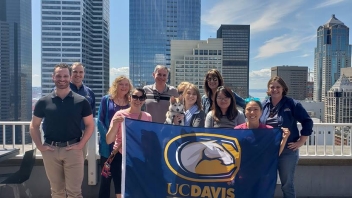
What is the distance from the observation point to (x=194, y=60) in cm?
12400

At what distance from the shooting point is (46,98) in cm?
291

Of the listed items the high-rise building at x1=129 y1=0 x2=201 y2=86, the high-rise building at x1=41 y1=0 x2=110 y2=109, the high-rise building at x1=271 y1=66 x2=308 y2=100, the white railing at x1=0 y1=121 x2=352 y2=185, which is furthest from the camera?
the high-rise building at x1=129 y1=0 x2=201 y2=86

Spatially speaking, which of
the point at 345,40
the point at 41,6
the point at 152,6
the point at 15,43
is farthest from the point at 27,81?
the point at 345,40

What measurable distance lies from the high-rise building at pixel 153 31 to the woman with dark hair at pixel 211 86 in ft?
479

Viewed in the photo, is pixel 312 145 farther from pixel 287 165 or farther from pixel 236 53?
pixel 236 53

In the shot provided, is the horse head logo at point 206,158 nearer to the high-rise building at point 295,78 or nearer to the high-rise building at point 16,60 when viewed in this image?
the high-rise building at point 16,60

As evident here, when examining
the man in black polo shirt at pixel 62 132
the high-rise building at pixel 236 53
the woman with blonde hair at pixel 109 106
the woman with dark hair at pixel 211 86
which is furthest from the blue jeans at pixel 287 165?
the high-rise building at pixel 236 53

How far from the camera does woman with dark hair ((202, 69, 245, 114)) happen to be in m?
3.59

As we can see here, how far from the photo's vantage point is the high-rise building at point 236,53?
15100 cm

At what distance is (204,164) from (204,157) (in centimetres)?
7

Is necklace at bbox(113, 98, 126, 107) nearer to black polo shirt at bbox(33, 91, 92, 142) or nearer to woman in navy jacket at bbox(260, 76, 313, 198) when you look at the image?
black polo shirt at bbox(33, 91, 92, 142)

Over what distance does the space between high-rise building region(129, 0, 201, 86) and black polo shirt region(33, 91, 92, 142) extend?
14645cm

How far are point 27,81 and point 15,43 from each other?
18.1 meters

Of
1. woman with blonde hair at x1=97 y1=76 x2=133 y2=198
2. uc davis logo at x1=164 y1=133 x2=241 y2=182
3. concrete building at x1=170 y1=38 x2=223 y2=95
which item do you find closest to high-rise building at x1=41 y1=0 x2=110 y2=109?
concrete building at x1=170 y1=38 x2=223 y2=95
